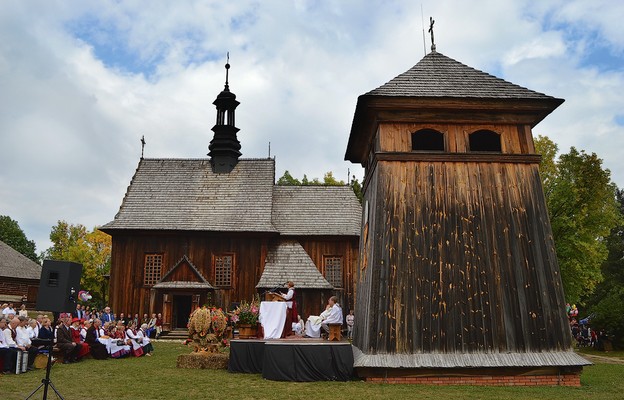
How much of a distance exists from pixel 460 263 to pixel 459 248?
0.35 metres

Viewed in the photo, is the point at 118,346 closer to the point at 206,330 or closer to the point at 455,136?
the point at 206,330

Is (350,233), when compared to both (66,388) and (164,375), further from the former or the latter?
(66,388)

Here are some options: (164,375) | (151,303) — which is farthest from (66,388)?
(151,303)

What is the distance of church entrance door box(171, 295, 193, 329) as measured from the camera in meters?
27.2

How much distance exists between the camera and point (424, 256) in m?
11.4

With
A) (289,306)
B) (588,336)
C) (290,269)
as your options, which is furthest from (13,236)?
(588,336)

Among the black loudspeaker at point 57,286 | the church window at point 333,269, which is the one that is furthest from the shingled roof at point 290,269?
the black loudspeaker at point 57,286

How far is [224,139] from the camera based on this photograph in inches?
1220

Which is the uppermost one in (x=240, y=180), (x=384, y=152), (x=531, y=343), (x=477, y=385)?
(x=240, y=180)

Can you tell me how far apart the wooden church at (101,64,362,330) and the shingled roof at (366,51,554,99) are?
49.0 ft

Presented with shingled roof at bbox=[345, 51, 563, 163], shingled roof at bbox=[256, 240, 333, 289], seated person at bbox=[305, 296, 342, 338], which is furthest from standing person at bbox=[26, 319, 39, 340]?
shingled roof at bbox=[256, 240, 333, 289]

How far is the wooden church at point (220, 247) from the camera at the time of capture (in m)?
26.6

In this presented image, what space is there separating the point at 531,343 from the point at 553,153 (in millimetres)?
21164

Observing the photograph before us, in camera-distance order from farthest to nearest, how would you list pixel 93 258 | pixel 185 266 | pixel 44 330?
pixel 93 258, pixel 185 266, pixel 44 330
